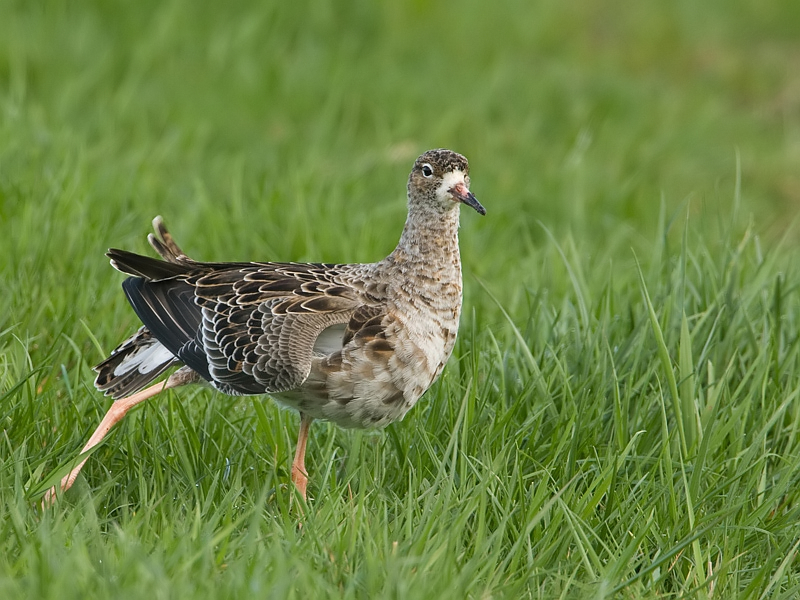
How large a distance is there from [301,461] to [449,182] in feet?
4.16

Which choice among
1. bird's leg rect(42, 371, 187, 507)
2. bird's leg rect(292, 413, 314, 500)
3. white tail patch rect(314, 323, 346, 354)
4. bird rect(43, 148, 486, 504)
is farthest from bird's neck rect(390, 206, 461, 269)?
bird's leg rect(42, 371, 187, 507)

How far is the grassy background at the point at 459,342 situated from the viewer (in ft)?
13.3

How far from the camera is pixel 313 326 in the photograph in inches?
Result: 183

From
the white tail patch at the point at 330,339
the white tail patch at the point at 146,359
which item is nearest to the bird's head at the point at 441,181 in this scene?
the white tail patch at the point at 330,339

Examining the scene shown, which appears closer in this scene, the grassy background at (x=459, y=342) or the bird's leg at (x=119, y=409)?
the grassy background at (x=459, y=342)

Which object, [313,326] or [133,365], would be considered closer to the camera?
[313,326]

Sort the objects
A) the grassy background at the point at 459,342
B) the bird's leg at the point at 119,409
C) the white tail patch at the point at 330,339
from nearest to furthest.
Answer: the grassy background at the point at 459,342 < the bird's leg at the point at 119,409 < the white tail patch at the point at 330,339

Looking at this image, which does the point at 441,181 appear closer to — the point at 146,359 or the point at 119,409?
the point at 146,359

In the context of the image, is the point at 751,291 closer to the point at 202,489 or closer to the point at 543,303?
the point at 543,303

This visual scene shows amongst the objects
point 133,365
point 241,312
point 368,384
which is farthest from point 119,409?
point 368,384

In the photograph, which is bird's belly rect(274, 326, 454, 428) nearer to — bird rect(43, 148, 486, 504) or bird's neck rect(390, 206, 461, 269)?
bird rect(43, 148, 486, 504)

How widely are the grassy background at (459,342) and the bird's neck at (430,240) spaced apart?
59cm

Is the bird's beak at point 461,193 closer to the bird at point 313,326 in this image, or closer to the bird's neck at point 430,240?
the bird at point 313,326

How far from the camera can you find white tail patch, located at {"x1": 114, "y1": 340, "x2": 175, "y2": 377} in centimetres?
496
